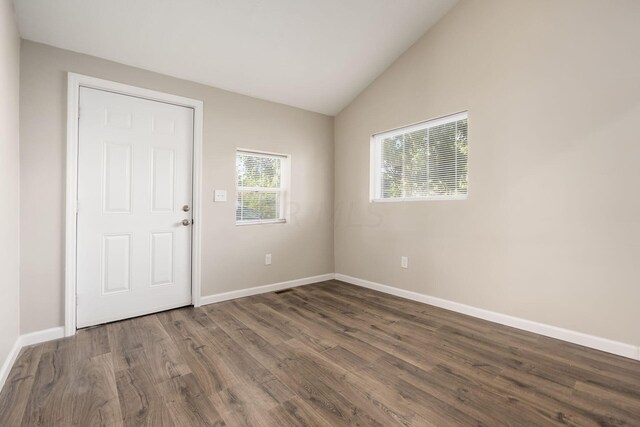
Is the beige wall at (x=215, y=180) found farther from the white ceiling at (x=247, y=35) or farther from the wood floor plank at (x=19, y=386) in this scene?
the wood floor plank at (x=19, y=386)

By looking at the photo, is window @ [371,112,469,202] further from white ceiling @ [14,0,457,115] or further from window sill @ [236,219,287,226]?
window sill @ [236,219,287,226]

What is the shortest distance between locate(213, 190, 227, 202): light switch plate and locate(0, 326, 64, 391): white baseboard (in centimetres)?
168

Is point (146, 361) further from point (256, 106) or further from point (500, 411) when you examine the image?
point (256, 106)

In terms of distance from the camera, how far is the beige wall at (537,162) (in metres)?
2.13

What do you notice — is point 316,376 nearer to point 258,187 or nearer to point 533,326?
point 533,326

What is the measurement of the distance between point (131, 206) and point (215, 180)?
0.83 metres

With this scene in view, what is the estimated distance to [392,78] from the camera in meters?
3.59

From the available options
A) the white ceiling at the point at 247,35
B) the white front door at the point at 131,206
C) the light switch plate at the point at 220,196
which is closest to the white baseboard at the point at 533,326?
the light switch plate at the point at 220,196

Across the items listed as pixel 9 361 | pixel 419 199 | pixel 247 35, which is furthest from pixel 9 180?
pixel 419 199

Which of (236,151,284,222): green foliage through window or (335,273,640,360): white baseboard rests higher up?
(236,151,284,222): green foliage through window

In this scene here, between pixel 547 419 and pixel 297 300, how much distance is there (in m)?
2.36

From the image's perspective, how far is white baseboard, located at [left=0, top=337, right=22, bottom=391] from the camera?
178 cm

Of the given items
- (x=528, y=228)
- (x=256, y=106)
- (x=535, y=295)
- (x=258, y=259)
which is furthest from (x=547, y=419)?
(x=256, y=106)

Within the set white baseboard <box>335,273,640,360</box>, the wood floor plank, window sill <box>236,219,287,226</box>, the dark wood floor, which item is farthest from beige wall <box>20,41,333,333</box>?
white baseboard <box>335,273,640,360</box>
